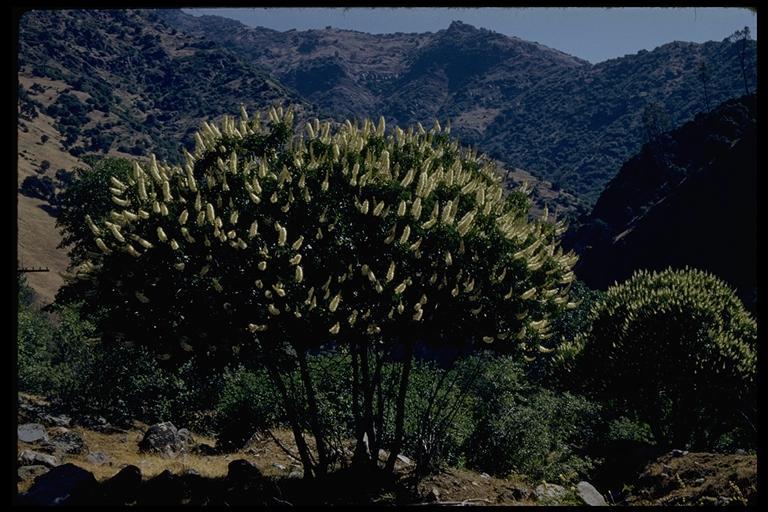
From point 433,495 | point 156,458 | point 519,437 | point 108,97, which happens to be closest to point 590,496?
point 433,495

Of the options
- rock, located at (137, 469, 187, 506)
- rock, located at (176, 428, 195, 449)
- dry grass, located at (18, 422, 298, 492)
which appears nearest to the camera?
rock, located at (137, 469, 187, 506)

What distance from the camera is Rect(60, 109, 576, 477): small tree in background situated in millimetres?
9883

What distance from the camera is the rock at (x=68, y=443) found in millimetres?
14930

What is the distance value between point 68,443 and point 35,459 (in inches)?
103

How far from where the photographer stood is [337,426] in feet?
64.0

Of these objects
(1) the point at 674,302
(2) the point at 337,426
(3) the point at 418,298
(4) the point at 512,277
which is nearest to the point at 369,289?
(3) the point at 418,298

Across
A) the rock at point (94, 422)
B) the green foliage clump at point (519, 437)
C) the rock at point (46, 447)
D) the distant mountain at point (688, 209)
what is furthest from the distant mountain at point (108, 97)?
the rock at point (46, 447)

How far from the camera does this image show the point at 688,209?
7469 centimetres

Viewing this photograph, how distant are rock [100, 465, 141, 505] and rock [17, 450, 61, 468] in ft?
8.70

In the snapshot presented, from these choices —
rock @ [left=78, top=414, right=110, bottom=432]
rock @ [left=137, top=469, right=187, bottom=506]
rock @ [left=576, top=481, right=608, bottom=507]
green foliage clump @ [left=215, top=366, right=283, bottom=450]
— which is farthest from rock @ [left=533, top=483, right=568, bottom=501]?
rock @ [left=78, top=414, right=110, bottom=432]

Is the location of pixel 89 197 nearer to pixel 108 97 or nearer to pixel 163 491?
pixel 163 491

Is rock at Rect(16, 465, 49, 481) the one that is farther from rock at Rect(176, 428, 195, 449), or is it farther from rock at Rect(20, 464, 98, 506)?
rock at Rect(176, 428, 195, 449)

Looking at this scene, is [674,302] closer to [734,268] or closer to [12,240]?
[12,240]
